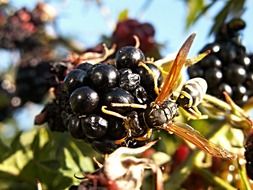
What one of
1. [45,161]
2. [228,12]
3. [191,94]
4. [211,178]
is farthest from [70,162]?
[228,12]

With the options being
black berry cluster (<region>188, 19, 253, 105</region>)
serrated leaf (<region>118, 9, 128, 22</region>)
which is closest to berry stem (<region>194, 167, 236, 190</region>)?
black berry cluster (<region>188, 19, 253, 105</region>)

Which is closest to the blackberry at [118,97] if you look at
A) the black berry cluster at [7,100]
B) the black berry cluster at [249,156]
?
the black berry cluster at [249,156]

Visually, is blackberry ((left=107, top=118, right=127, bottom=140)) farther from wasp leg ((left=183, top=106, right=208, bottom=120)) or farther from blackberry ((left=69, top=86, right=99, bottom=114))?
wasp leg ((left=183, top=106, right=208, bottom=120))

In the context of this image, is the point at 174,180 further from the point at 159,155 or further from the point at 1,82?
the point at 1,82

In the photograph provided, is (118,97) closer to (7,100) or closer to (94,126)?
(94,126)

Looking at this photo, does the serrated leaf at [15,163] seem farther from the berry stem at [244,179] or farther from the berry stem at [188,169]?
the berry stem at [244,179]
